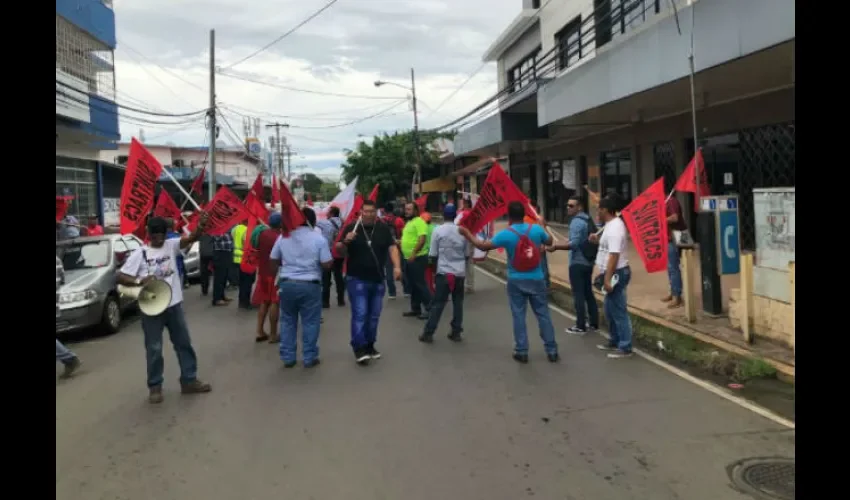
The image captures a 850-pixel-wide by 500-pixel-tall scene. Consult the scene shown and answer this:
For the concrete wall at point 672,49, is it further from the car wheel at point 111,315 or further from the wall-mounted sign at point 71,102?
the wall-mounted sign at point 71,102

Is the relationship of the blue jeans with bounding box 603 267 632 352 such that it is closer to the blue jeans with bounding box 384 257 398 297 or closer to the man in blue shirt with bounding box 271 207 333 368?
the man in blue shirt with bounding box 271 207 333 368

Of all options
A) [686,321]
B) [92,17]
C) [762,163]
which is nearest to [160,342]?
[686,321]

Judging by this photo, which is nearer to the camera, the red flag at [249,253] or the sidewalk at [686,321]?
the sidewalk at [686,321]

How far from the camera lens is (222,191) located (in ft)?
29.2

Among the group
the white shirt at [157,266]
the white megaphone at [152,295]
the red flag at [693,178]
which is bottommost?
the white megaphone at [152,295]

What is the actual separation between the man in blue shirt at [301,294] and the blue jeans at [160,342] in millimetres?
1102

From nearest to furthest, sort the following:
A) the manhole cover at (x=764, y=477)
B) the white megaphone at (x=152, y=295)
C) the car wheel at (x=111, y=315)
→ the manhole cover at (x=764, y=477)
the white megaphone at (x=152, y=295)
the car wheel at (x=111, y=315)

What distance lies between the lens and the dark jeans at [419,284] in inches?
390

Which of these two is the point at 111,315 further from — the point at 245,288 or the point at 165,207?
the point at 245,288

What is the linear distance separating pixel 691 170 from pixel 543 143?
16063mm

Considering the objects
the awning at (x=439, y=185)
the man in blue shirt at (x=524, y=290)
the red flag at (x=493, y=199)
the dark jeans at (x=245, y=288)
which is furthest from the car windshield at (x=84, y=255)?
the awning at (x=439, y=185)

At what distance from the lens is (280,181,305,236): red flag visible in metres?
7.02

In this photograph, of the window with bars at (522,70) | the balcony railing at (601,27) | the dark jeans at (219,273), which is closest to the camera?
the dark jeans at (219,273)
